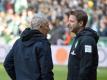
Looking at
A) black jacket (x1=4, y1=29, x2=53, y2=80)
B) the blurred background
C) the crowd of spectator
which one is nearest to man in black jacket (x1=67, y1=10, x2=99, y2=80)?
black jacket (x1=4, y1=29, x2=53, y2=80)

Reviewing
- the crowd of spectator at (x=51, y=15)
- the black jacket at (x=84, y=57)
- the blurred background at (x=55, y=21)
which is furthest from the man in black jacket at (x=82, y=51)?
the crowd of spectator at (x=51, y=15)

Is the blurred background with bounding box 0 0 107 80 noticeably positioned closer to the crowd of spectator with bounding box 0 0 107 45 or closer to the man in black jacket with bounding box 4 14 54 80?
the crowd of spectator with bounding box 0 0 107 45

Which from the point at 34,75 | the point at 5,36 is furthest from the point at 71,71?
the point at 5,36

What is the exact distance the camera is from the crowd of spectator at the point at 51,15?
22266 mm

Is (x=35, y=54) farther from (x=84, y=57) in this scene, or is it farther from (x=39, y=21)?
(x=84, y=57)

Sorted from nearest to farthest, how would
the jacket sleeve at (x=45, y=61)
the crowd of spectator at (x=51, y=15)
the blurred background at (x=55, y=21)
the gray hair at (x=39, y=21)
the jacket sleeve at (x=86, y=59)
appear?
the jacket sleeve at (x=45, y=61) → the gray hair at (x=39, y=21) → the jacket sleeve at (x=86, y=59) → the blurred background at (x=55, y=21) → the crowd of spectator at (x=51, y=15)

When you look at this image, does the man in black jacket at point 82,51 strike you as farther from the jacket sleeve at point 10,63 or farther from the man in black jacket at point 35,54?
the jacket sleeve at point 10,63

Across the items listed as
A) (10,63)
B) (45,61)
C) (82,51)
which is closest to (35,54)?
(45,61)

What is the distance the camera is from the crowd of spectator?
73.0 ft

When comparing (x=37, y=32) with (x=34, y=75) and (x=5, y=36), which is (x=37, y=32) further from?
(x=5, y=36)

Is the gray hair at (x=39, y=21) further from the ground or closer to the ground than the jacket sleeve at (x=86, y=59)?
further from the ground

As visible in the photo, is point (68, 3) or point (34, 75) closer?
point (34, 75)

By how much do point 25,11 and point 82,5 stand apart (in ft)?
9.62

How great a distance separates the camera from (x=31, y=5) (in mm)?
25078
